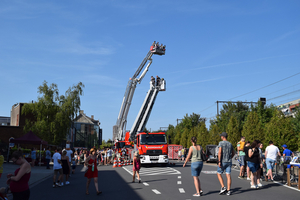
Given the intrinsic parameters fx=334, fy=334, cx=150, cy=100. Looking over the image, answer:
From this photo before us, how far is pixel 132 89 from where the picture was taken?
32.8 metres

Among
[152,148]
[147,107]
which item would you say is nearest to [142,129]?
[147,107]

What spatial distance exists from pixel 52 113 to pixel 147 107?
46.7 ft

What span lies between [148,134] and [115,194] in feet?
47.0

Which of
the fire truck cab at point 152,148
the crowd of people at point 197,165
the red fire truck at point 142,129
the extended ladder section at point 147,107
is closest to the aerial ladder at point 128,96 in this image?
the red fire truck at point 142,129

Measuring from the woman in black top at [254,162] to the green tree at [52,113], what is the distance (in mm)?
28593

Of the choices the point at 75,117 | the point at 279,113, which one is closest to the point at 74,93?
the point at 75,117

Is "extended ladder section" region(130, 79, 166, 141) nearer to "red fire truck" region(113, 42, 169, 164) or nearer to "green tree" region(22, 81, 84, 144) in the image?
"red fire truck" region(113, 42, 169, 164)

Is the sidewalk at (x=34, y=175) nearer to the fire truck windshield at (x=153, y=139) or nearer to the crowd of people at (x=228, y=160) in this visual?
the fire truck windshield at (x=153, y=139)

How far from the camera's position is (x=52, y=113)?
125 ft

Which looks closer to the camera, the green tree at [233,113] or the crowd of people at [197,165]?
the crowd of people at [197,165]

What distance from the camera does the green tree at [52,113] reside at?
122 feet

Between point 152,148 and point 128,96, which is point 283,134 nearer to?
point 152,148

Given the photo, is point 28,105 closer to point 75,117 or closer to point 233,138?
point 75,117

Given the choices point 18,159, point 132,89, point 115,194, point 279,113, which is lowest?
point 115,194
